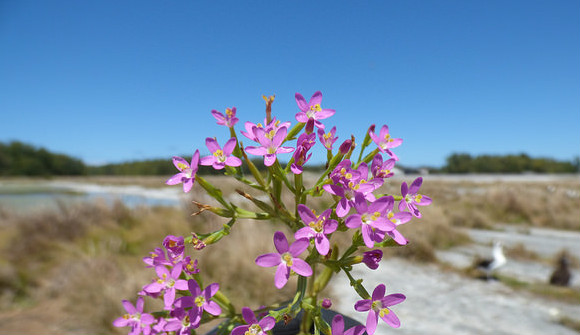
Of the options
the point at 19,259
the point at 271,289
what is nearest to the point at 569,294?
the point at 271,289

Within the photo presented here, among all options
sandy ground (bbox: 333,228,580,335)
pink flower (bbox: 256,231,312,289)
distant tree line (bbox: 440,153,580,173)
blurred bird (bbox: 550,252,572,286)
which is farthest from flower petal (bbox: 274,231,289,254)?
distant tree line (bbox: 440,153,580,173)

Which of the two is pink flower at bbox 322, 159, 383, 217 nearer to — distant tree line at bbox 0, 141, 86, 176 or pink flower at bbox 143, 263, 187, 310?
pink flower at bbox 143, 263, 187, 310

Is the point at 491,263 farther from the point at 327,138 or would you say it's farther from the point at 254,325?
the point at 254,325

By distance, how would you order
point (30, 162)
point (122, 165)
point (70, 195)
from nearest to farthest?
point (70, 195), point (30, 162), point (122, 165)

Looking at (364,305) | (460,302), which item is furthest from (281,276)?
(460,302)

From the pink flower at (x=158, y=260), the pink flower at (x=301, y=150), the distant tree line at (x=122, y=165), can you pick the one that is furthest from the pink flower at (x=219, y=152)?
the distant tree line at (x=122, y=165)

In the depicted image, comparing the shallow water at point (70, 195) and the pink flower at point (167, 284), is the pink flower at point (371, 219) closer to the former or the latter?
the pink flower at point (167, 284)

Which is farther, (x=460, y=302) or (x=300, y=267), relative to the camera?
(x=460, y=302)

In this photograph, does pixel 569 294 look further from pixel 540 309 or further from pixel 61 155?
pixel 61 155
